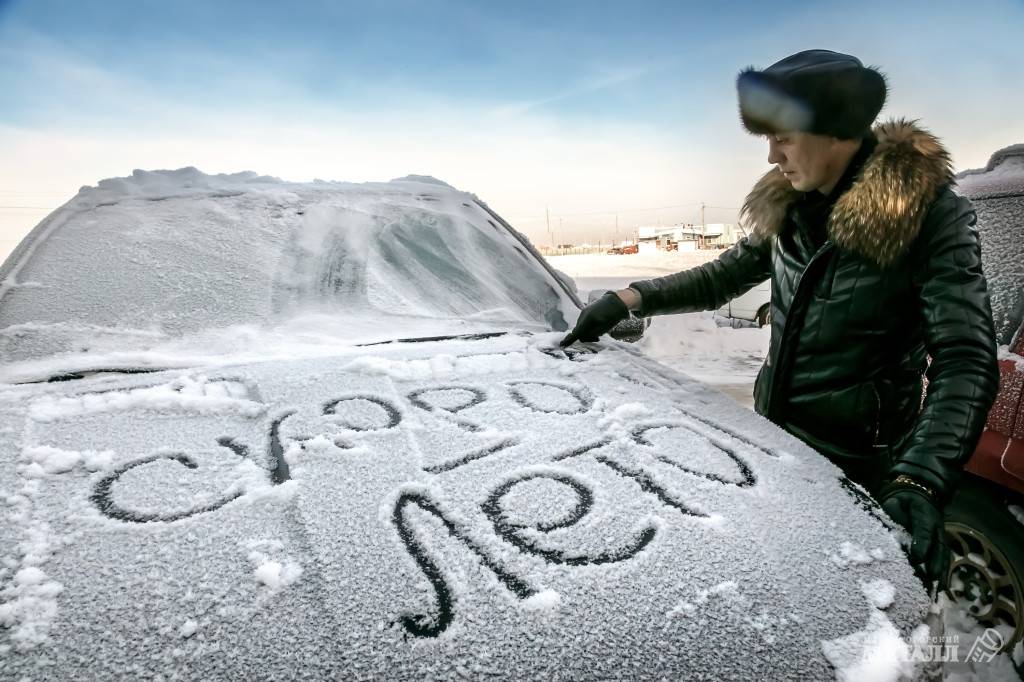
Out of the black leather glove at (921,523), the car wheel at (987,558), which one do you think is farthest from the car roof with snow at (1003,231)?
the black leather glove at (921,523)

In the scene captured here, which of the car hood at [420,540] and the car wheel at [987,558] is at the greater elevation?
the car hood at [420,540]

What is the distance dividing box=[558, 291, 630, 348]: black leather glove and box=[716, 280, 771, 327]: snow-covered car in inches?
280

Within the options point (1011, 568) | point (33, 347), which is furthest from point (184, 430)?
point (1011, 568)

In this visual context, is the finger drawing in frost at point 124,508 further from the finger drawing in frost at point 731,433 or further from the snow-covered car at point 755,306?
the snow-covered car at point 755,306

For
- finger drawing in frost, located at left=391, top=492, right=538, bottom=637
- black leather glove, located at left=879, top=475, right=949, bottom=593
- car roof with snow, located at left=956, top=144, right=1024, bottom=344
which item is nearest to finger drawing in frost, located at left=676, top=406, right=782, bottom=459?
black leather glove, located at left=879, top=475, right=949, bottom=593

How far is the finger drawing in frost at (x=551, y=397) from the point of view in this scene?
1.33 m

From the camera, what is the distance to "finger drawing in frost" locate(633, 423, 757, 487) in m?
1.05

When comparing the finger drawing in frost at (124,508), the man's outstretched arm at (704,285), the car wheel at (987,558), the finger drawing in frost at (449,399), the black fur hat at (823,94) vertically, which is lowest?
the car wheel at (987,558)

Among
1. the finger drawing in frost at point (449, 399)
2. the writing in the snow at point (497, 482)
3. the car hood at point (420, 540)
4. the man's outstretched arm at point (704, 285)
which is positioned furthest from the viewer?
the man's outstretched arm at point (704, 285)

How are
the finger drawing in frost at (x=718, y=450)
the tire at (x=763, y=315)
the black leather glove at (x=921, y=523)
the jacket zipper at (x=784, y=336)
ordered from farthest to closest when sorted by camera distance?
1. the tire at (x=763, y=315)
2. the jacket zipper at (x=784, y=336)
3. the finger drawing in frost at (x=718, y=450)
4. the black leather glove at (x=921, y=523)

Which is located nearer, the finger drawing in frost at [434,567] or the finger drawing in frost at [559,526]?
the finger drawing in frost at [434,567]

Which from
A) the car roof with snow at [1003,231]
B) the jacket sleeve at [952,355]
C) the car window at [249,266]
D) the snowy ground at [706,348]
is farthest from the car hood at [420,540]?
the snowy ground at [706,348]

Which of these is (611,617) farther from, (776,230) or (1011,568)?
(1011,568)

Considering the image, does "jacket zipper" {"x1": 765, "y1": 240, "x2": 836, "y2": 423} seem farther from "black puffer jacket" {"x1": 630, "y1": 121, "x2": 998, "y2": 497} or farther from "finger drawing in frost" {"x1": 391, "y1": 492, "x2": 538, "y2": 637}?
"finger drawing in frost" {"x1": 391, "y1": 492, "x2": 538, "y2": 637}
